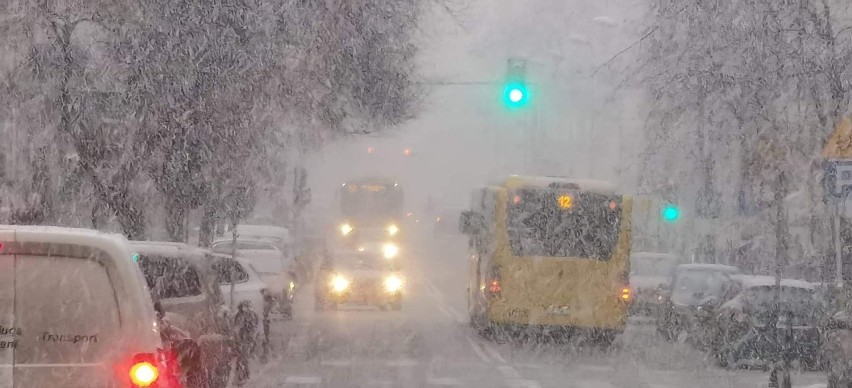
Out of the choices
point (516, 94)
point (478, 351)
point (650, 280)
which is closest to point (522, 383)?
point (478, 351)

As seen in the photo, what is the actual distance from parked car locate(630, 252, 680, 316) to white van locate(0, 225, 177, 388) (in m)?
19.6

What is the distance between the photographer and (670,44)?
19.1 metres

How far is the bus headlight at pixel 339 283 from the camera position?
92.1 ft

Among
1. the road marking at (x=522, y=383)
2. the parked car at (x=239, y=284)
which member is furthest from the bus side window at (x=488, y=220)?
the road marking at (x=522, y=383)

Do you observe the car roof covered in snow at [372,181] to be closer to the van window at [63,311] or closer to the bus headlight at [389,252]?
the bus headlight at [389,252]

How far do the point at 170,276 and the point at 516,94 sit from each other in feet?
36.6

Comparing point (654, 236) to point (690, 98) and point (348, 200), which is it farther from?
point (348, 200)

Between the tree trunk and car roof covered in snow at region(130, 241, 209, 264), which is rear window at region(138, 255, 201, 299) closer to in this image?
car roof covered in snow at region(130, 241, 209, 264)

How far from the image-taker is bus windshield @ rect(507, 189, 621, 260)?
20.1 metres

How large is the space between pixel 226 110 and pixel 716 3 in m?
7.56

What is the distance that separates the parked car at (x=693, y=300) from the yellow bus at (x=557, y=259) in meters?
1.35

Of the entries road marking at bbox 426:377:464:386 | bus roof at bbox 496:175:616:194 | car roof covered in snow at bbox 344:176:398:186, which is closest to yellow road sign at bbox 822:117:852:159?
road marking at bbox 426:377:464:386

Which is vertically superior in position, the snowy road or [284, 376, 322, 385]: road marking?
the snowy road

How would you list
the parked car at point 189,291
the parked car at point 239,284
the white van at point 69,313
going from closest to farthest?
the white van at point 69,313
the parked car at point 189,291
the parked car at point 239,284
